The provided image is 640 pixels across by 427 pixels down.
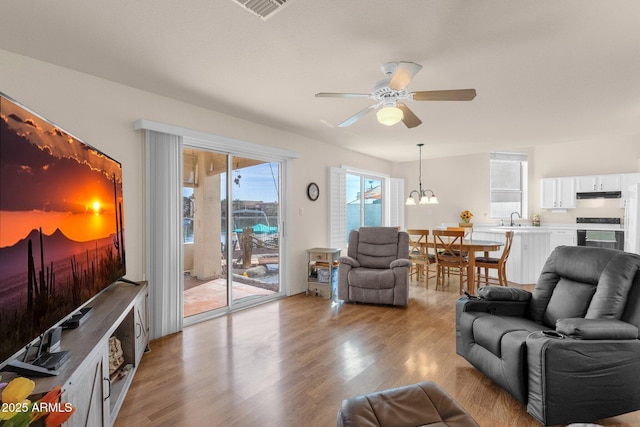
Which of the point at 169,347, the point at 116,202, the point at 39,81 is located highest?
Result: the point at 39,81

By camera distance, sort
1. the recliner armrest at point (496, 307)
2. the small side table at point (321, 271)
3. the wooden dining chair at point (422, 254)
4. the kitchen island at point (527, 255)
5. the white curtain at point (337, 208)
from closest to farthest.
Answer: the recliner armrest at point (496, 307), the small side table at point (321, 271), the wooden dining chair at point (422, 254), the kitchen island at point (527, 255), the white curtain at point (337, 208)

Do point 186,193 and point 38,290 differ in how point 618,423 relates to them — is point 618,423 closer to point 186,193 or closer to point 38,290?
point 38,290

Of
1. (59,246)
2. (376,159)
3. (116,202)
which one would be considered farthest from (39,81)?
(376,159)

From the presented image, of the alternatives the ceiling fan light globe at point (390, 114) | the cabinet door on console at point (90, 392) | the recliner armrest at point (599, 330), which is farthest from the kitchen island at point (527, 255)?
the cabinet door on console at point (90, 392)

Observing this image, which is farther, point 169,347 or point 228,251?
point 228,251

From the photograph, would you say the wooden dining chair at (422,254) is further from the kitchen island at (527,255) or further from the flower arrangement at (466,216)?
the flower arrangement at (466,216)

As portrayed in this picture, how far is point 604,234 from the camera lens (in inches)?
212

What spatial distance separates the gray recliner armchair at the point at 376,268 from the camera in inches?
153

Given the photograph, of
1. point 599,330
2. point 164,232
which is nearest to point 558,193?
point 599,330

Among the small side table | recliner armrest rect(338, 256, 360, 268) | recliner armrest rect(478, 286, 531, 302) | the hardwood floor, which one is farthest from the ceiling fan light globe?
the small side table

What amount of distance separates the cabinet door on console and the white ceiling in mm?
1928

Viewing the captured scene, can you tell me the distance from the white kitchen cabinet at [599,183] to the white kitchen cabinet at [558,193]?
0.38ft

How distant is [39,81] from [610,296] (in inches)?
170

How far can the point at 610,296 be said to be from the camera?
1875 mm
